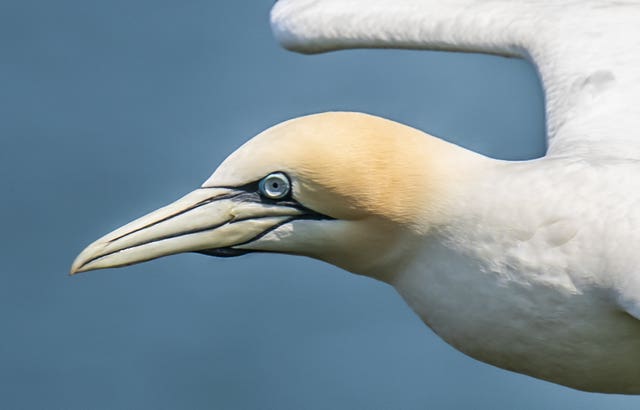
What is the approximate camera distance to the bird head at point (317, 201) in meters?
9.84

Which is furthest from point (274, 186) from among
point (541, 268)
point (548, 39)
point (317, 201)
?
point (548, 39)

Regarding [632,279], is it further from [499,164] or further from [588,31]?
[588,31]

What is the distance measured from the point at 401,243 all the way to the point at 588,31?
8.69ft

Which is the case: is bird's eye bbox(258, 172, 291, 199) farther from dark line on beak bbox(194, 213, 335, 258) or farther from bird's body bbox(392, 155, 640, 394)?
bird's body bbox(392, 155, 640, 394)

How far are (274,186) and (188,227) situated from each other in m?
0.45

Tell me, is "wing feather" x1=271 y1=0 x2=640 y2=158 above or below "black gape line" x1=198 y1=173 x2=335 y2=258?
above

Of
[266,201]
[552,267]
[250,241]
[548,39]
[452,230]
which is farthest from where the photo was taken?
[548,39]

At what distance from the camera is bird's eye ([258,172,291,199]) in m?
9.93

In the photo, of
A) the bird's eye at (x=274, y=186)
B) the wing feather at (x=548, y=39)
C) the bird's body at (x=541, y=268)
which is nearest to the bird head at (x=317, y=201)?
the bird's eye at (x=274, y=186)

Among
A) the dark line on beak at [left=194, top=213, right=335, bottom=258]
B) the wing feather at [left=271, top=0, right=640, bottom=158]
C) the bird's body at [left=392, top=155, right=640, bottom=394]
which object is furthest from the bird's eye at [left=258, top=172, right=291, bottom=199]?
the wing feather at [left=271, top=0, right=640, bottom=158]

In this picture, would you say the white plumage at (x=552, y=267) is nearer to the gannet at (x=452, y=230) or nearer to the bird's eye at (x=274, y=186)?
the gannet at (x=452, y=230)

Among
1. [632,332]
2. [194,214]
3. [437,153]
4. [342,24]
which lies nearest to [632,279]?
[632,332]

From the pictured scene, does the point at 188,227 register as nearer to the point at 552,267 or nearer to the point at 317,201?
the point at 317,201

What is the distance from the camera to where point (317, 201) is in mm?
9930
